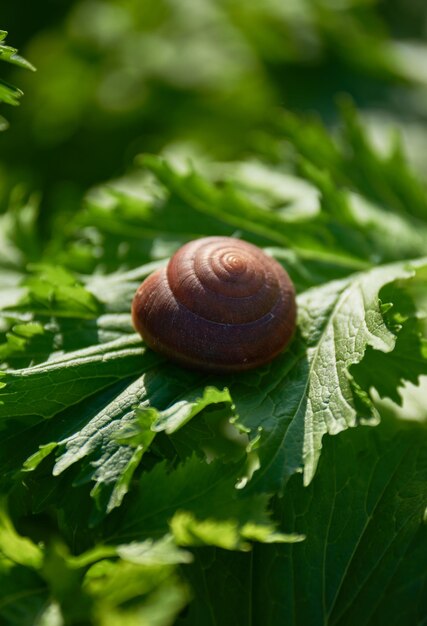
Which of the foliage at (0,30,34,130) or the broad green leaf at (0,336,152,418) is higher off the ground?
the foliage at (0,30,34,130)

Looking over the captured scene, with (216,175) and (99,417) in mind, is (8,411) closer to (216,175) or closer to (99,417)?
(99,417)

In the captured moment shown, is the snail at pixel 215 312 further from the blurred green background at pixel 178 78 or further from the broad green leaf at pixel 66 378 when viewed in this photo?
the blurred green background at pixel 178 78

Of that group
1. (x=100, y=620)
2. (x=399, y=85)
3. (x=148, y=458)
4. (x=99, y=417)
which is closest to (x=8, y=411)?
(x=99, y=417)

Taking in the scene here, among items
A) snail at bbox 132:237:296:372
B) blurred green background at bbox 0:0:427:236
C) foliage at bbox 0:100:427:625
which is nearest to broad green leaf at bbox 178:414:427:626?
foliage at bbox 0:100:427:625

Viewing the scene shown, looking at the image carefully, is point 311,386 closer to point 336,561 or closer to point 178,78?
point 336,561

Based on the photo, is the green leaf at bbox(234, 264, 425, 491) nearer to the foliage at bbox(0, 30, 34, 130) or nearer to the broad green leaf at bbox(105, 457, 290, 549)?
the broad green leaf at bbox(105, 457, 290, 549)

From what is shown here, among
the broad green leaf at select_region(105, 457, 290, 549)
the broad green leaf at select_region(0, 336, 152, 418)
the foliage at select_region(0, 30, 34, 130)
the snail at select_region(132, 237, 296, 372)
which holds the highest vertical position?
the foliage at select_region(0, 30, 34, 130)
